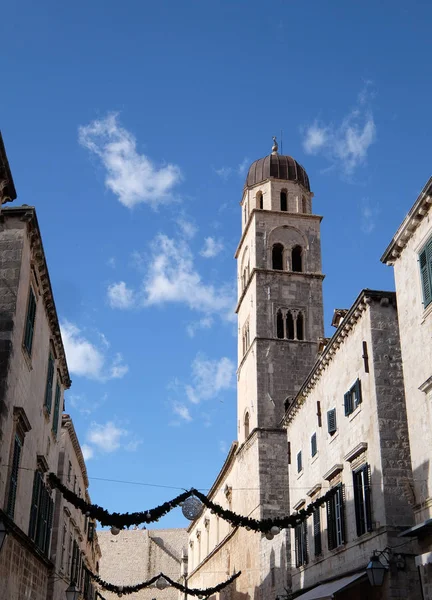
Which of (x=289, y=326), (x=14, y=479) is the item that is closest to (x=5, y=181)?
(x=14, y=479)

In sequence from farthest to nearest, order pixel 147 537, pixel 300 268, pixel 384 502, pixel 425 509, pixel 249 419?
pixel 147 537
pixel 300 268
pixel 249 419
pixel 384 502
pixel 425 509

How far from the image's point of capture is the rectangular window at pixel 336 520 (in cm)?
1909

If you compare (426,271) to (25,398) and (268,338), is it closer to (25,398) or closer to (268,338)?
(25,398)

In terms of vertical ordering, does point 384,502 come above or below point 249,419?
below

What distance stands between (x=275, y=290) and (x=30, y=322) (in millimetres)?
21907

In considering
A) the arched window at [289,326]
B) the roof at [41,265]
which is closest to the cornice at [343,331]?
the roof at [41,265]

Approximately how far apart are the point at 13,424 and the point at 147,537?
6612 centimetres

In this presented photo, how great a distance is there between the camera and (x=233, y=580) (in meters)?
37.8

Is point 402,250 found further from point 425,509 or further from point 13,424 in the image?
point 13,424

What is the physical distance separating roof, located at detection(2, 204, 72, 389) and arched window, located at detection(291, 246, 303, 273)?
19.0 meters

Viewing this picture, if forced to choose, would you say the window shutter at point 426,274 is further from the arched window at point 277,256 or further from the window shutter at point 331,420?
the arched window at point 277,256

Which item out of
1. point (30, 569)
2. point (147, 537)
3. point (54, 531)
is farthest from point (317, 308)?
point (147, 537)

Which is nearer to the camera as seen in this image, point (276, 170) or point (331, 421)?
point (331, 421)

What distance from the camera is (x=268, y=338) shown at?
3638 cm
